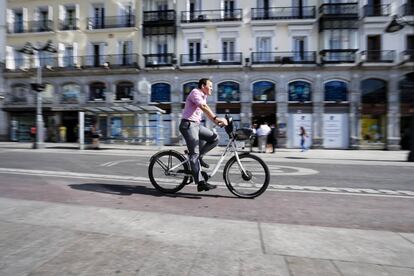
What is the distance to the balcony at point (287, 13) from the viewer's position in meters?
→ 26.5

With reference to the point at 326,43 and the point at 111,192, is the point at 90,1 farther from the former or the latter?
the point at 111,192

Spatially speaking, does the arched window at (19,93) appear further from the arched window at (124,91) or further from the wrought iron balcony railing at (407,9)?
the wrought iron balcony railing at (407,9)

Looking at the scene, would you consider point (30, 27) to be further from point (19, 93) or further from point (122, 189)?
point (122, 189)

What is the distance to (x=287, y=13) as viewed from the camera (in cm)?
2673

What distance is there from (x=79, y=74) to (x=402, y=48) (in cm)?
2733

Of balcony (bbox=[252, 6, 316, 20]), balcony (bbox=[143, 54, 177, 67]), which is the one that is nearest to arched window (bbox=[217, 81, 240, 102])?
balcony (bbox=[143, 54, 177, 67])

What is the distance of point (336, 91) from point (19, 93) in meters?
29.1

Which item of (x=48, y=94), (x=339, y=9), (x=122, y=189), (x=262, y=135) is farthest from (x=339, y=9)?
(x=48, y=94)

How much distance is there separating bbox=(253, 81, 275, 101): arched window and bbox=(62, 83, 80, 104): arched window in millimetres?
16167

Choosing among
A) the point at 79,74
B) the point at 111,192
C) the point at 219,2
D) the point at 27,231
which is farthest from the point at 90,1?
the point at 27,231

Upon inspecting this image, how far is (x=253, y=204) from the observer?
5.02 metres

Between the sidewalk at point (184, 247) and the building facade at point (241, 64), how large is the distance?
18.9 metres

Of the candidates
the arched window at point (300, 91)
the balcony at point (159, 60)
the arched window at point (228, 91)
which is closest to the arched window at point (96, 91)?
the balcony at point (159, 60)

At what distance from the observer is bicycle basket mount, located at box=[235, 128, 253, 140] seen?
211 inches
